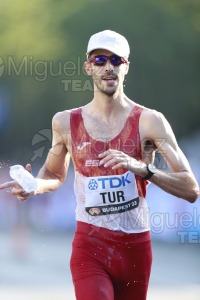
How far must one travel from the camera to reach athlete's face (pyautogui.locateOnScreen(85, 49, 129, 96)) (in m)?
5.53

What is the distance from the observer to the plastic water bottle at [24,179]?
17.0 ft

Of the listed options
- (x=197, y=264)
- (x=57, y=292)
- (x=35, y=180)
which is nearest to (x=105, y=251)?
(x=35, y=180)

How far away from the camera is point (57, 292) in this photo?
866 centimetres

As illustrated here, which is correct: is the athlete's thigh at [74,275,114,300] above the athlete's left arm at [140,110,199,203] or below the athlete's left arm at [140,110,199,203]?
below

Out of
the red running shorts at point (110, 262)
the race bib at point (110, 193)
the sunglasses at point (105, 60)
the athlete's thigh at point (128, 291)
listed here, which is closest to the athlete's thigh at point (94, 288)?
the red running shorts at point (110, 262)

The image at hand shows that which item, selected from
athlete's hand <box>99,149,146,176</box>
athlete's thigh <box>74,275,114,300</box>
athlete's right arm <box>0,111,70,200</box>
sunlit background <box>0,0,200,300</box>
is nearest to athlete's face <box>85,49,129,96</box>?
athlete's right arm <box>0,111,70,200</box>

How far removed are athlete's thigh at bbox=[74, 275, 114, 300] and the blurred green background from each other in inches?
147

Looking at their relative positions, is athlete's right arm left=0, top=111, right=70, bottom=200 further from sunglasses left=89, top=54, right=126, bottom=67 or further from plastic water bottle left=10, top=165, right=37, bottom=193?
sunglasses left=89, top=54, right=126, bottom=67

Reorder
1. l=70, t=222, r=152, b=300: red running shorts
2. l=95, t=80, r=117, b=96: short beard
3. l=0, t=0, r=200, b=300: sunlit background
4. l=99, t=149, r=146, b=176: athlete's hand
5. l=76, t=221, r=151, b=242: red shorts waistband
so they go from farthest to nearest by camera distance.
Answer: l=0, t=0, r=200, b=300: sunlit background < l=95, t=80, r=117, b=96: short beard < l=76, t=221, r=151, b=242: red shorts waistband < l=70, t=222, r=152, b=300: red running shorts < l=99, t=149, r=146, b=176: athlete's hand

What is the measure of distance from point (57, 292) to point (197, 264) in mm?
1390

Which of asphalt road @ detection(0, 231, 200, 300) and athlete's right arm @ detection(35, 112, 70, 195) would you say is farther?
asphalt road @ detection(0, 231, 200, 300)

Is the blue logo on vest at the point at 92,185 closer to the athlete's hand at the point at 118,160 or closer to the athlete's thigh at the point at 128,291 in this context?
the athlete's hand at the point at 118,160

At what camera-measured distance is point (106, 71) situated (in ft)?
18.1

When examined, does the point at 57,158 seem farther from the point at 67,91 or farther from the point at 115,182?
the point at 67,91
